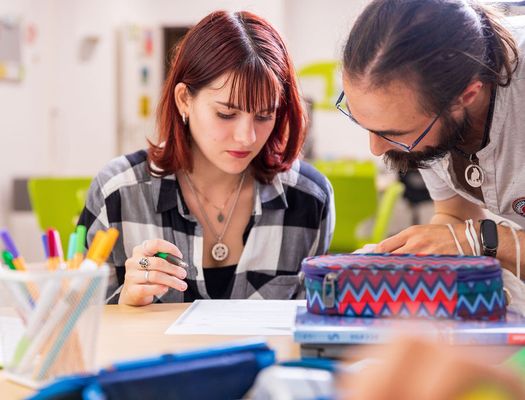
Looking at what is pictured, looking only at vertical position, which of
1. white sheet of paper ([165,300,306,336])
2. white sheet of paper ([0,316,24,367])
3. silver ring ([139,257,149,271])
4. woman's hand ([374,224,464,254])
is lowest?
white sheet of paper ([165,300,306,336])

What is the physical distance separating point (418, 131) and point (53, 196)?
Answer: 263 centimetres

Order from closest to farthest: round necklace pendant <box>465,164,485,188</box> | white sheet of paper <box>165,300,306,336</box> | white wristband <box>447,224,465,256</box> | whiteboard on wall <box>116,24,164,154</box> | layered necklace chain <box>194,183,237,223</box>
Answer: white sheet of paper <box>165,300,306,336</box> < white wristband <box>447,224,465,256</box> < round necklace pendant <box>465,164,485,188</box> < layered necklace chain <box>194,183,237,223</box> < whiteboard on wall <box>116,24,164,154</box>

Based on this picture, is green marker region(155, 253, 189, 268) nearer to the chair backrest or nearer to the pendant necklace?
the pendant necklace

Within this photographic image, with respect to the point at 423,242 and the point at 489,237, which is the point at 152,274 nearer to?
the point at 423,242

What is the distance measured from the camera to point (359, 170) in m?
5.53

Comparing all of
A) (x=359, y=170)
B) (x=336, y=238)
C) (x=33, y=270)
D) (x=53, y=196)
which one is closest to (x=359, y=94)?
(x=33, y=270)

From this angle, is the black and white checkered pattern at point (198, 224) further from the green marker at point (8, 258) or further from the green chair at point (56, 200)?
the green chair at point (56, 200)

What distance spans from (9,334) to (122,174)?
2.77 ft

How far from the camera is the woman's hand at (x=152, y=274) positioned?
1.30 m

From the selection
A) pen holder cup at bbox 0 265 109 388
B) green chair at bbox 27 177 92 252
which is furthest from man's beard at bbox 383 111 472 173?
green chair at bbox 27 177 92 252

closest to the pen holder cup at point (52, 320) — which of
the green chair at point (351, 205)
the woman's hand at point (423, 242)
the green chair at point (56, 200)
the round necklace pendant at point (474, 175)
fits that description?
the woman's hand at point (423, 242)

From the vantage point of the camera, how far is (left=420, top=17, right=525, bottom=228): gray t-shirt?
4.58 feet

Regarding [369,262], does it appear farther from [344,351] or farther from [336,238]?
[336,238]

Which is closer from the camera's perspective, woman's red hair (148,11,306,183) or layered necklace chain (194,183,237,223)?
woman's red hair (148,11,306,183)
